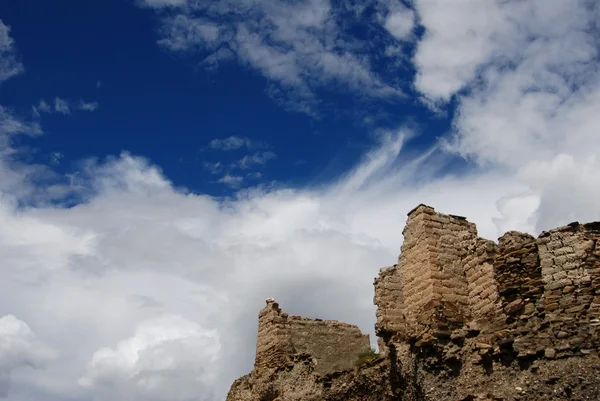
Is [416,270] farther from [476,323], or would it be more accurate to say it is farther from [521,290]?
[521,290]

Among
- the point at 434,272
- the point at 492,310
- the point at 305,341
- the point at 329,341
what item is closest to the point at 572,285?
the point at 492,310

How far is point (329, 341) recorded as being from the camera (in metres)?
17.7

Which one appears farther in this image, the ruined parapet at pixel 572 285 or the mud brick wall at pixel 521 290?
the mud brick wall at pixel 521 290

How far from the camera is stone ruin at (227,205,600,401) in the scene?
30.7ft

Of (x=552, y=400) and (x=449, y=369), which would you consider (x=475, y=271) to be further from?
(x=552, y=400)

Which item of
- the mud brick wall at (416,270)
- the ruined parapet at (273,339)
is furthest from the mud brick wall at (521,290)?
the ruined parapet at (273,339)

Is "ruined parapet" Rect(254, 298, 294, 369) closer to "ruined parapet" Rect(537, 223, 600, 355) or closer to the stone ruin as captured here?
the stone ruin

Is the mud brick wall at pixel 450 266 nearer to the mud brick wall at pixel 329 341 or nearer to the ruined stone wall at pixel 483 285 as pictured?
the ruined stone wall at pixel 483 285

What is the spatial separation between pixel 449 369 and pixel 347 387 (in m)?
3.01

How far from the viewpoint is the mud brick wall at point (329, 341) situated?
17.0 m

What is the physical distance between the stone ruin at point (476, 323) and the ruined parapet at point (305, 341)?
827 millimetres

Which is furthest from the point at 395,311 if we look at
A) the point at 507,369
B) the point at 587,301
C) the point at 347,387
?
the point at 587,301

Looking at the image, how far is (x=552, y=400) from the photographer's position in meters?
9.03

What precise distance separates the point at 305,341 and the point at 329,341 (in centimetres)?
85
